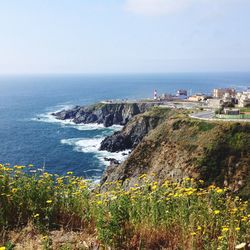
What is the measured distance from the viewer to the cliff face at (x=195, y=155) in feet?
165

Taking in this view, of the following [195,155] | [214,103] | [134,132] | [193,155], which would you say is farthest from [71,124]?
[195,155]

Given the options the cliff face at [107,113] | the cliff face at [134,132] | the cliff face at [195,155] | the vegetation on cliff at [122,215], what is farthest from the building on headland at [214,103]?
the vegetation on cliff at [122,215]

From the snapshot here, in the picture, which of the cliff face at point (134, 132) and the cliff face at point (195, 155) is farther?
the cliff face at point (134, 132)

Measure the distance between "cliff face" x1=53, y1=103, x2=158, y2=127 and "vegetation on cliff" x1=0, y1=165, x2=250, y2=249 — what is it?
9901cm

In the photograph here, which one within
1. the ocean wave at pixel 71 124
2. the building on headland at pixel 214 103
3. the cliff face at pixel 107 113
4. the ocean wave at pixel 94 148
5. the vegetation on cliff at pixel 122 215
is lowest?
the ocean wave at pixel 94 148

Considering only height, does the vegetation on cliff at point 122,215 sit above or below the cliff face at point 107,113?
above

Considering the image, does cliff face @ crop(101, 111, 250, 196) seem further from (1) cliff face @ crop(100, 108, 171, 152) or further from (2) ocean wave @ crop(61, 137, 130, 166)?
(1) cliff face @ crop(100, 108, 171, 152)

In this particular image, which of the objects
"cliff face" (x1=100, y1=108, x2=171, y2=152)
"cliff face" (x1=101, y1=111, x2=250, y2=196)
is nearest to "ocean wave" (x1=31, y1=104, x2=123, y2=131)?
"cliff face" (x1=100, y1=108, x2=171, y2=152)

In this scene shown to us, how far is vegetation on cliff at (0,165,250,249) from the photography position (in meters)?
7.11

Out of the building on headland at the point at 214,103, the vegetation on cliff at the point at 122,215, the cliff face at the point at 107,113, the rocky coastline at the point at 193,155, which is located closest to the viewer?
the vegetation on cliff at the point at 122,215

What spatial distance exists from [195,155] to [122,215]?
4874cm

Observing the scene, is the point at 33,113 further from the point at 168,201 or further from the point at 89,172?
the point at 168,201

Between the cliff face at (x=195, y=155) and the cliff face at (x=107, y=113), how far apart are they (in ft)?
150

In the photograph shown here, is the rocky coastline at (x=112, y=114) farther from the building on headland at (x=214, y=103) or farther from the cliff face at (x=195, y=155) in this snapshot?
the cliff face at (x=195, y=155)
